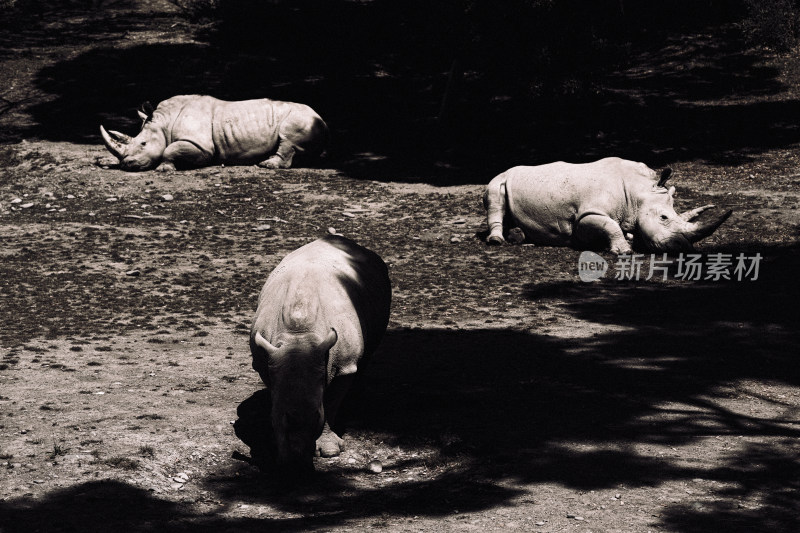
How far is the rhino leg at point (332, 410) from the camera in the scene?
7.34 metres

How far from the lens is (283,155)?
1925 centimetres

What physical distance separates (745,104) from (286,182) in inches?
385

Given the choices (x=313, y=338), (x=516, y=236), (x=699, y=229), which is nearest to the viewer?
(x=313, y=338)

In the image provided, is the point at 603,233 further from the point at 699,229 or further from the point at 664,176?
the point at 699,229

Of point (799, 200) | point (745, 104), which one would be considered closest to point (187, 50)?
point (745, 104)

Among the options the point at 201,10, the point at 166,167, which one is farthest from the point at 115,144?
the point at 201,10

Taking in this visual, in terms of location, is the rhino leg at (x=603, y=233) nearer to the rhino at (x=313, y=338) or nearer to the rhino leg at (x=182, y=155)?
the rhino at (x=313, y=338)

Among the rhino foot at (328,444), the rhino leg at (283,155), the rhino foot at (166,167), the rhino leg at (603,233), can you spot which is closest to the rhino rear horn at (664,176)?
the rhino leg at (603,233)

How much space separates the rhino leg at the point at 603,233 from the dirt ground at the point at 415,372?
50 cm

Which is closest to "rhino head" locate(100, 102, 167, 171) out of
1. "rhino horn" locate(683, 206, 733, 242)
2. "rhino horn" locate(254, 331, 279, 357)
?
"rhino horn" locate(683, 206, 733, 242)

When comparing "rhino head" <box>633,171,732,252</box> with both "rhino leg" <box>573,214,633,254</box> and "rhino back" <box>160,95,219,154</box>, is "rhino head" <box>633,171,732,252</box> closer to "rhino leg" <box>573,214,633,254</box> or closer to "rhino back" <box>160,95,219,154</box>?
"rhino leg" <box>573,214,633,254</box>

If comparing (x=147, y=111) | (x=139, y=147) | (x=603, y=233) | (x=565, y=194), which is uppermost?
(x=147, y=111)

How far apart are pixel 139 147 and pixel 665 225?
32.7 feet

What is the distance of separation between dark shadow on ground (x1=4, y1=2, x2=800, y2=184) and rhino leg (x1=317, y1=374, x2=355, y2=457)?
431 inches
